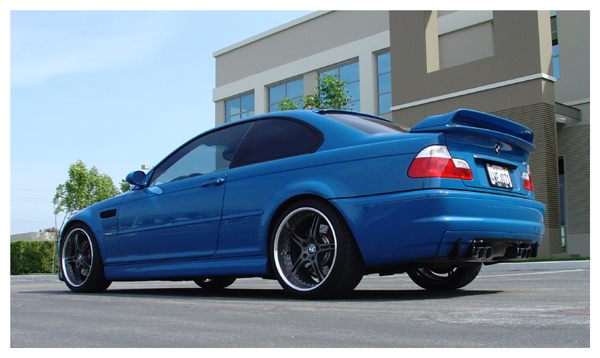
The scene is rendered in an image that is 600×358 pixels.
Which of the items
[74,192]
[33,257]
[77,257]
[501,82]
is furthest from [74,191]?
[77,257]

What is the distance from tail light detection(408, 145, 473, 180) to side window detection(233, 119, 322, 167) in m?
0.89

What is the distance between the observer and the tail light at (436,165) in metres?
3.96

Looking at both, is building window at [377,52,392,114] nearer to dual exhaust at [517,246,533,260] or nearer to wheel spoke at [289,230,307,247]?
dual exhaust at [517,246,533,260]

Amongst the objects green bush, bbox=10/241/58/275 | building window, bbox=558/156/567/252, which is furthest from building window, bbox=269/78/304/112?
green bush, bbox=10/241/58/275

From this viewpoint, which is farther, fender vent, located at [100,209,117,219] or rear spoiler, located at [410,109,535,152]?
fender vent, located at [100,209,117,219]

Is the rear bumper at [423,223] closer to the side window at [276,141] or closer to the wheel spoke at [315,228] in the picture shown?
the wheel spoke at [315,228]

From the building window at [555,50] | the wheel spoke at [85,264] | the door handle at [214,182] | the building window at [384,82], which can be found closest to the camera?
the door handle at [214,182]

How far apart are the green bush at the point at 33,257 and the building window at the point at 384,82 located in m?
18.5

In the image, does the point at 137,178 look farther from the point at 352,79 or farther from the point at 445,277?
the point at 352,79

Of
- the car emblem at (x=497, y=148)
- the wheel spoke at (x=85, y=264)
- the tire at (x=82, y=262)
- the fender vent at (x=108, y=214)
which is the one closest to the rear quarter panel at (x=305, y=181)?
the car emblem at (x=497, y=148)

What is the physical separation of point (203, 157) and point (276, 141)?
3.05ft

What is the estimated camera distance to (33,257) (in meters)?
31.9

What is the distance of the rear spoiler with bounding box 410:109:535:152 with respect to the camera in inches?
163

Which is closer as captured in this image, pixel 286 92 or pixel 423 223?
pixel 423 223
